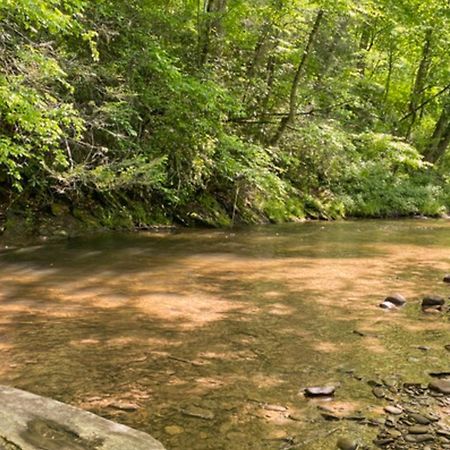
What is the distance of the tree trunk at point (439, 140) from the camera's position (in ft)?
81.7

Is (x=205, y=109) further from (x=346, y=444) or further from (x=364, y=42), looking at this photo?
(x=364, y=42)

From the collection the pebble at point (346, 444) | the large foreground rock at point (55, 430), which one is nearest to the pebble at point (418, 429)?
the pebble at point (346, 444)

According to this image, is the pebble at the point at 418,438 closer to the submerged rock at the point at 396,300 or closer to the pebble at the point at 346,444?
the pebble at the point at 346,444

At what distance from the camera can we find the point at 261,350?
14.2 ft

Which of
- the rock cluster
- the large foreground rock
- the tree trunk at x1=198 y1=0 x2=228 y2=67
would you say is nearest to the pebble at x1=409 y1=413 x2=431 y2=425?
the rock cluster

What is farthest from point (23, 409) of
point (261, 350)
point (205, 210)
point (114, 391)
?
point (205, 210)

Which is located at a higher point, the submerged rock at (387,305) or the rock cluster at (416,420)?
the rock cluster at (416,420)

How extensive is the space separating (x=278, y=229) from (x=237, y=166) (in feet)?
7.71

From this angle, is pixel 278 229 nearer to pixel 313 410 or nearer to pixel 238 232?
pixel 238 232

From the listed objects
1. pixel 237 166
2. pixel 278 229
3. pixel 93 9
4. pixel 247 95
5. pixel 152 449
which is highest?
pixel 93 9

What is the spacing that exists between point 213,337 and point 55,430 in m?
2.28

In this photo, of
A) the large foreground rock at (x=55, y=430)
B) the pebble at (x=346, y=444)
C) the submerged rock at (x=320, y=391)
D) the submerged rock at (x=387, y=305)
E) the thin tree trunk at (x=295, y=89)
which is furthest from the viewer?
the thin tree trunk at (x=295, y=89)

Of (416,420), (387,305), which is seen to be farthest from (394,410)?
(387,305)

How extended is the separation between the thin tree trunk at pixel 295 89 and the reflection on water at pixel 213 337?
7.11 meters
